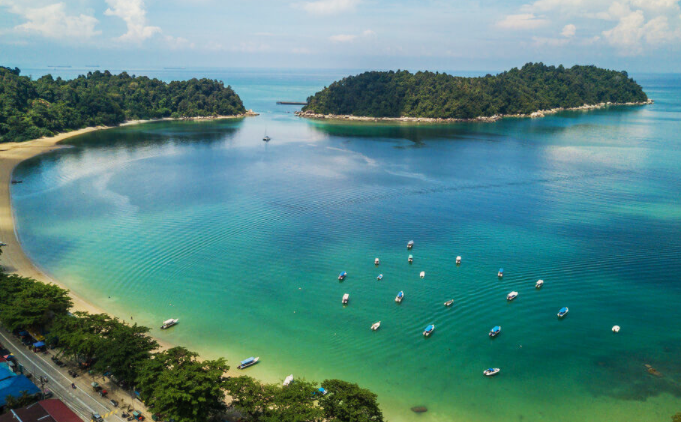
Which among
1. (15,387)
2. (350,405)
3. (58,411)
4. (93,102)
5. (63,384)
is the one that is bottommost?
(63,384)

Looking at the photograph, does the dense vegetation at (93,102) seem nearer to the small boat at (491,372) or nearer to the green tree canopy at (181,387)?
the green tree canopy at (181,387)

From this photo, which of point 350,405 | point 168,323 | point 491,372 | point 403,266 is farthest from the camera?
point 403,266

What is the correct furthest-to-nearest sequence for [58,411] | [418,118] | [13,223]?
[418,118]
[13,223]
[58,411]

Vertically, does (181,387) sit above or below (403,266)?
above

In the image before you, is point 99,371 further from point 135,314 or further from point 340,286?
point 340,286

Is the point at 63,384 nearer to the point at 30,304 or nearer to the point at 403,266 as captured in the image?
the point at 30,304

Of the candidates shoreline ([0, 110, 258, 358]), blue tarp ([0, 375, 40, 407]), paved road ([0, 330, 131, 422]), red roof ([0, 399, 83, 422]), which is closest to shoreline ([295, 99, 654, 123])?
shoreline ([0, 110, 258, 358])

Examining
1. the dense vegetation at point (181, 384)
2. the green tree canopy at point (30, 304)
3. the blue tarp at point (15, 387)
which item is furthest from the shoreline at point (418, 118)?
the blue tarp at point (15, 387)

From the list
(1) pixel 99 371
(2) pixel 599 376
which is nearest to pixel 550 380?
(2) pixel 599 376

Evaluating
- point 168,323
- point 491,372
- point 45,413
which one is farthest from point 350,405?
point 168,323
